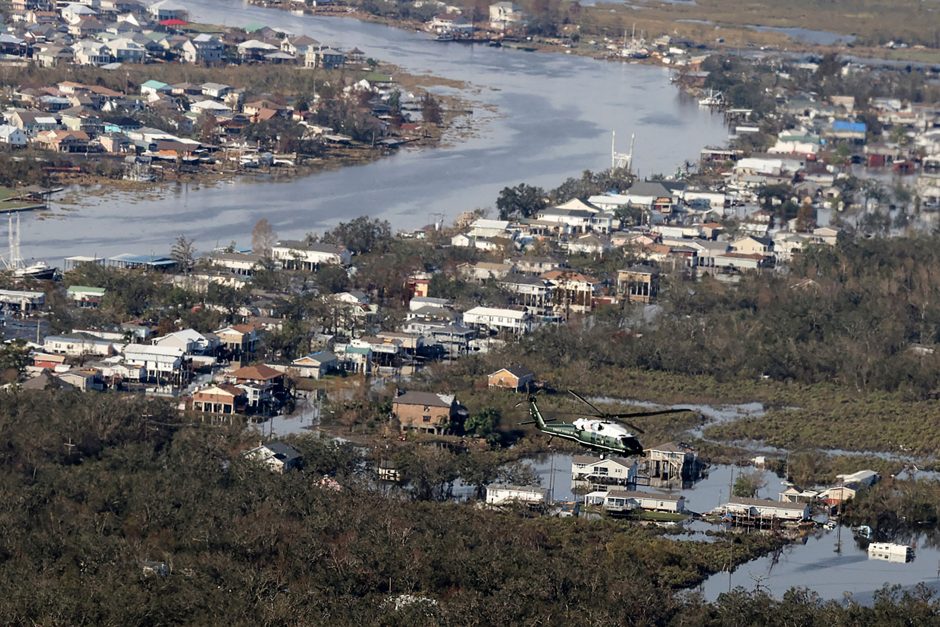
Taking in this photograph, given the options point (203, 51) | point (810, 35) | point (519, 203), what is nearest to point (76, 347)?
point (519, 203)

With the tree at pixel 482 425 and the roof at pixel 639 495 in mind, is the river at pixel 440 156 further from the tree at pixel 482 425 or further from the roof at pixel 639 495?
the roof at pixel 639 495

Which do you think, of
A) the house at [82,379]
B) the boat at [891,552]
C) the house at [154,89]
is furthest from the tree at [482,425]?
the house at [154,89]

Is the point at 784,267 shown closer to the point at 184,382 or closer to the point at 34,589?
the point at 184,382

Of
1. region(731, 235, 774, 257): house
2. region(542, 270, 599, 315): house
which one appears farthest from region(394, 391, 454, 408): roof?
region(731, 235, 774, 257): house

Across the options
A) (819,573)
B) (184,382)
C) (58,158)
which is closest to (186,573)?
(819,573)

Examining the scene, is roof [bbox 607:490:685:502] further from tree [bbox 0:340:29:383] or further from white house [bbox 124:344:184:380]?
tree [bbox 0:340:29:383]
